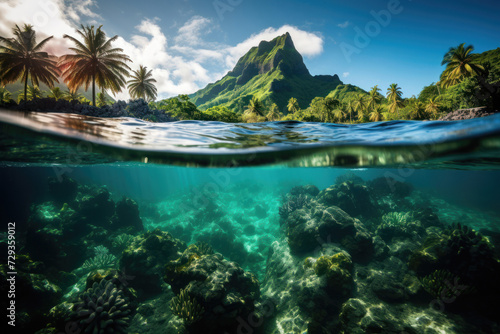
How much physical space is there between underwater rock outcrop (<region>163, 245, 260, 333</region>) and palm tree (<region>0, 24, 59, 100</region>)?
94.1ft

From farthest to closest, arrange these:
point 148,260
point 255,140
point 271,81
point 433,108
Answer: point 271,81 < point 433,108 < point 148,260 < point 255,140

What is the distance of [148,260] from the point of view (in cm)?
1032

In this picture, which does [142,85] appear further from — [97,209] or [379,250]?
[379,250]

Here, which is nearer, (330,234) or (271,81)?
(330,234)

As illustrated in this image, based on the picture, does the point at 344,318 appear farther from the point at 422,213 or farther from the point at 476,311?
the point at 422,213

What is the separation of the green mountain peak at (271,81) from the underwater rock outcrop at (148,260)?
97.8m

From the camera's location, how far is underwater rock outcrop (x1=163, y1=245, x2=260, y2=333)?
22.3 ft

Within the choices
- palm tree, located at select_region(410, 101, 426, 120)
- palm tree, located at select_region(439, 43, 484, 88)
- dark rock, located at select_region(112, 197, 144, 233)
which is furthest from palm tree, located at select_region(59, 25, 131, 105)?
palm tree, located at select_region(439, 43, 484, 88)

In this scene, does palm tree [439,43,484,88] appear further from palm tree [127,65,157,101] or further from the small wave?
palm tree [127,65,157,101]

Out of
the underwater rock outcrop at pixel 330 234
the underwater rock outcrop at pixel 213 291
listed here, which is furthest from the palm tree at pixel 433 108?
the underwater rock outcrop at pixel 213 291

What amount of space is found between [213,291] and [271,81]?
127076 millimetres

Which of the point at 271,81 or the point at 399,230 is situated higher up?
the point at 271,81

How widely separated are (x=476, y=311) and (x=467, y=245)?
268 cm

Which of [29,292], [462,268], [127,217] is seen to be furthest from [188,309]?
[127,217]
